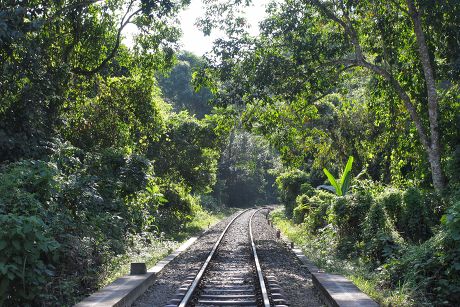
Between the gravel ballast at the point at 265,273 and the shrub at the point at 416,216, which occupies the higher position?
the shrub at the point at 416,216

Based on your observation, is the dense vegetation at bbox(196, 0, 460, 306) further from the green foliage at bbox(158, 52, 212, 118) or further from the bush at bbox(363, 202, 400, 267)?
the green foliage at bbox(158, 52, 212, 118)

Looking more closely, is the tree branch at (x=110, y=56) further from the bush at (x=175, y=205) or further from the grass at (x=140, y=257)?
the bush at (x=175, y=205)

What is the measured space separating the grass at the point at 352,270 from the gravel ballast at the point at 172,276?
3.48 meters

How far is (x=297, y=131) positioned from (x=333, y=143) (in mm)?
6785

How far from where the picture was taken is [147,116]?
63.6 ft

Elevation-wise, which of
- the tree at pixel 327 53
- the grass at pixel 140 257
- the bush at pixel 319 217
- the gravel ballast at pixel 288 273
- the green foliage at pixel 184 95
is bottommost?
the gravel ballast at pixel 288 273

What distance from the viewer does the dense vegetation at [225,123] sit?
9047mm

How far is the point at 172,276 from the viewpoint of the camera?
1204 centimetres

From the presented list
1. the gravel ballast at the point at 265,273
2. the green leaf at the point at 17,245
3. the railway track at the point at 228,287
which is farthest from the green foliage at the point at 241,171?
the green leaf at the point at 17,245

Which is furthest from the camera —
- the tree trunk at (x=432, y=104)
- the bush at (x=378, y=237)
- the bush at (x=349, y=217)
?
the bush at (x=349, y=217)

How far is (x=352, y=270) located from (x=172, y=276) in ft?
14.5

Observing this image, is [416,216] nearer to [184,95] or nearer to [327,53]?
[327,53]

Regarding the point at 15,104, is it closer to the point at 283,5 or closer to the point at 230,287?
the point at 230,287

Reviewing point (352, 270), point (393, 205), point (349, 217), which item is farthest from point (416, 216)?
point (349, 217)
